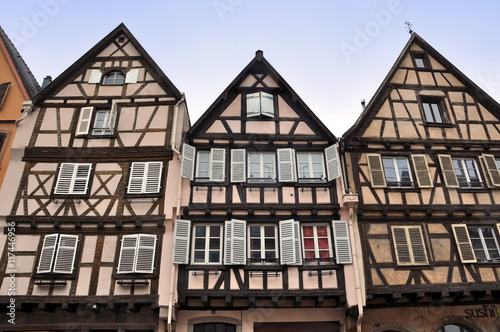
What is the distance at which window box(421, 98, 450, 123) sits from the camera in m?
15.2

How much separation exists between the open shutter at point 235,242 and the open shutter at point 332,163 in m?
3.26

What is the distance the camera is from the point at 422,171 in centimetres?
1377

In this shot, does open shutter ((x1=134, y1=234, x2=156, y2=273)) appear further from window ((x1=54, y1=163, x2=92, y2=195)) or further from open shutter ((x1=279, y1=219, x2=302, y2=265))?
open shutter ((x1=279, y1=219, x2=302, y2=265))

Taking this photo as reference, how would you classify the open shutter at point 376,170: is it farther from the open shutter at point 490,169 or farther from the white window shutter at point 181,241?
the white window shutter at point 181,241

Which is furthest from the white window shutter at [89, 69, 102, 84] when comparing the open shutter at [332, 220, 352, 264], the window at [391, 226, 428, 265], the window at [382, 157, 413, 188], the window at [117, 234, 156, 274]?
the window at [391, 226, 428, 265]

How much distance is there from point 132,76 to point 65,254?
7076mm

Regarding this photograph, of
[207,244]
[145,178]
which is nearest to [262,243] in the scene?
[207,244]

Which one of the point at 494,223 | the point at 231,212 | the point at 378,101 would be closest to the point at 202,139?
the point at 231,212

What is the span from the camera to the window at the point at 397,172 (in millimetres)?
13711

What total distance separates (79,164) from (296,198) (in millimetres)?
7367

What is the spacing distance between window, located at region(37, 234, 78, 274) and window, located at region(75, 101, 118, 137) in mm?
3828

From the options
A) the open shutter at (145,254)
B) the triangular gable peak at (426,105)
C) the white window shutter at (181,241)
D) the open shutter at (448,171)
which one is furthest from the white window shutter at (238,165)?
the open shutter at (448,171)

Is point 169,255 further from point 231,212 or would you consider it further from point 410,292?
point 410,292

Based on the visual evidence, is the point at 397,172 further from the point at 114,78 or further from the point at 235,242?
the point at 114,78
